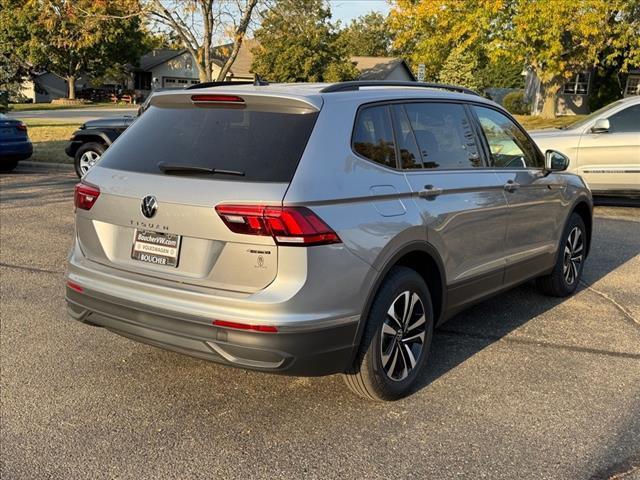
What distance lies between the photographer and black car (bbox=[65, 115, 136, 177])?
12047 millimetres

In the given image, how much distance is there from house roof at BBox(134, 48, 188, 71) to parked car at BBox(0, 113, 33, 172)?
2187 inches

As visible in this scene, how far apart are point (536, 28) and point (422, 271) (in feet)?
77.1

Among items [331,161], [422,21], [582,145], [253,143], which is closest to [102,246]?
[253,143]

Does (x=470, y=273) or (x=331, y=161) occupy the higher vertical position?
(x=331, y=161)

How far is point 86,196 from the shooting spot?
3787 mm

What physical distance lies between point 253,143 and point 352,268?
32.6 inches

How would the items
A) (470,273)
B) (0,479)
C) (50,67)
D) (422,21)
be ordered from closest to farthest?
(0,479)
(470,273)
(422,21)
(50,67)

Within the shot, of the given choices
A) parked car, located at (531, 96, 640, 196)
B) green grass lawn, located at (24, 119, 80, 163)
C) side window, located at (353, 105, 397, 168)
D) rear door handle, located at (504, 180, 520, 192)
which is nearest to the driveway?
green grass lawn, located at (24, 119, 80, 163)

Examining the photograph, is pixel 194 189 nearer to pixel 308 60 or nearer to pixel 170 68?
pixel 308 60

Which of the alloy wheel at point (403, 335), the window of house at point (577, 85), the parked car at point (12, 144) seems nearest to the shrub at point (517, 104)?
the window of house at point (577, 85)

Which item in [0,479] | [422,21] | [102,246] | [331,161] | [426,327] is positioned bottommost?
[0,479]

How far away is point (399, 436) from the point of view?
344 centimetres

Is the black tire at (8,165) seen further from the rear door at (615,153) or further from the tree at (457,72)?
the tree at (457,72)

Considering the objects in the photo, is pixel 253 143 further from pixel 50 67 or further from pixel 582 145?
pixel 50 67
